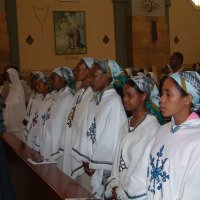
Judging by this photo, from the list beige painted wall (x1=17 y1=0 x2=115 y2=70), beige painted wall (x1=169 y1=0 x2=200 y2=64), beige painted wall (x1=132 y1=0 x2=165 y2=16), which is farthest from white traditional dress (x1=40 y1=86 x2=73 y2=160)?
beige painted wall (x1=169 y1=0 x2=200 y2=64)

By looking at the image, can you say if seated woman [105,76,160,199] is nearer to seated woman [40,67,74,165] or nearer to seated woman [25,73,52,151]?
seated woman [40,67,74,165]

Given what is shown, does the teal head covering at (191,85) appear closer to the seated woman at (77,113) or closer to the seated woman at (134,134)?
the seated woman at (134,134)

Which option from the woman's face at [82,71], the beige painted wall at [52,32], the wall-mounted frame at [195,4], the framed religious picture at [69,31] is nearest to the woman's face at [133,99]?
the woman's face at [82,71]

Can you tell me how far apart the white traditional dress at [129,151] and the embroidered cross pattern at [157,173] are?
37cm

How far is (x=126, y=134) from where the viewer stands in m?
3.79

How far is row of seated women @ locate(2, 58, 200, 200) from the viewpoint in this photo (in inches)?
115

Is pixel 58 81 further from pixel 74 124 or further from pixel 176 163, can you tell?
pixel 176 163

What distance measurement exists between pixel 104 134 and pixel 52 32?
975 centimetres

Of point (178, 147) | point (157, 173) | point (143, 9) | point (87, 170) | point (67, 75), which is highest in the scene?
point (143, 9)

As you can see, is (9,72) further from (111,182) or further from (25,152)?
(111,182)

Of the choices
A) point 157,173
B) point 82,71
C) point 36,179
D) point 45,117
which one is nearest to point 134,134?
point 157,173

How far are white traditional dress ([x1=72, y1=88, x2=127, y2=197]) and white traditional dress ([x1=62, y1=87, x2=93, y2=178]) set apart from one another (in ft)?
1.21

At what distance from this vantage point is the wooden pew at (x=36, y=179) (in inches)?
141

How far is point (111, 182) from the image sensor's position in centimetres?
375
